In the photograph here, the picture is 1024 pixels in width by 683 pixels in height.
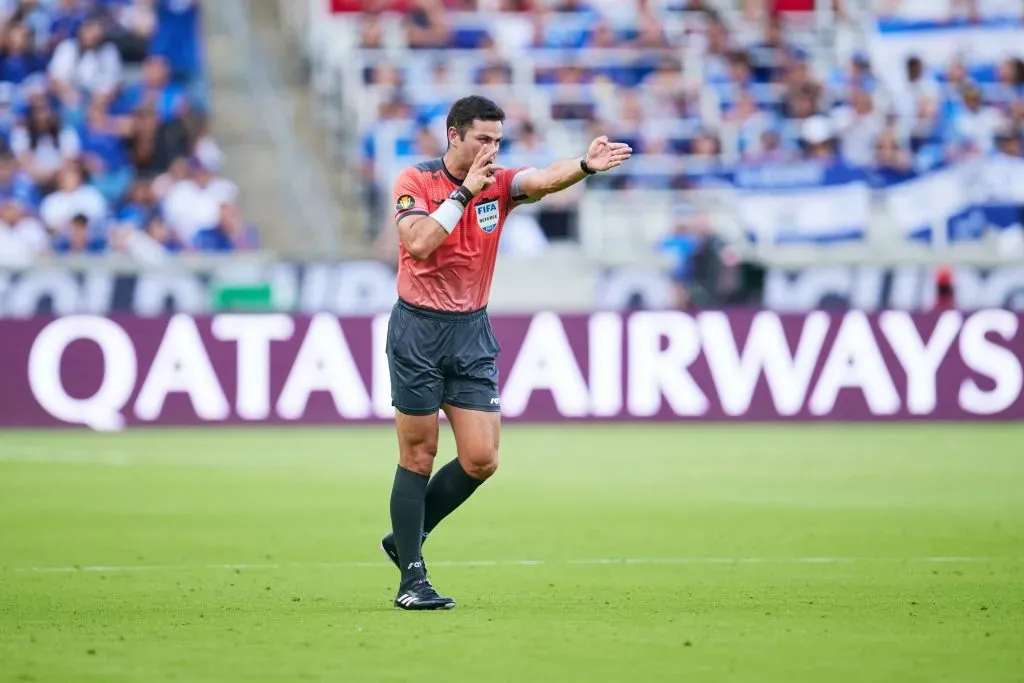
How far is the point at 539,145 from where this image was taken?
2211 cm

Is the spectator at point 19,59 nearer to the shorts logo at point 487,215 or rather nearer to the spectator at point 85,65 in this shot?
the spectator at point 85,65

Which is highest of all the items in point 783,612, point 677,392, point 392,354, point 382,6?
point 382,6

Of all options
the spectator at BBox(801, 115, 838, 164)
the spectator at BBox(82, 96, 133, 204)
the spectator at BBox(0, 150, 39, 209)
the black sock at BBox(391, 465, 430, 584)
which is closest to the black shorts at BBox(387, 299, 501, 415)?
the black sock at BBox(391, 465, 430, 584)

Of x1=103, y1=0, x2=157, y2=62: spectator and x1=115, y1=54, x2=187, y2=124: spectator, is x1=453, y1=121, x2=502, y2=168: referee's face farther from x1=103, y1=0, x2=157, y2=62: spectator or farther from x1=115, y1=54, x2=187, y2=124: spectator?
x1=103, y1=0, x2=157, y2=62: spectator

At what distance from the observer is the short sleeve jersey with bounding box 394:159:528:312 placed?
8.22m

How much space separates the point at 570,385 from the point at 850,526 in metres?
7.66

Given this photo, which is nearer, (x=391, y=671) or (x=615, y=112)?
(x=391, y=671)

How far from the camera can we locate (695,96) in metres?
23.7

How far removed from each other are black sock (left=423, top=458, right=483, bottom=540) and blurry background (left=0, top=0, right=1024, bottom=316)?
1057 centimetres

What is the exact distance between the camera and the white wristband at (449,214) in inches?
308

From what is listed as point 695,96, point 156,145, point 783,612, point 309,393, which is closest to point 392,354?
point 783,612

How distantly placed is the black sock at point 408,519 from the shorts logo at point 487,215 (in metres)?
1.17

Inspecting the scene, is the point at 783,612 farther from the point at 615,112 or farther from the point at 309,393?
the point at 615,112

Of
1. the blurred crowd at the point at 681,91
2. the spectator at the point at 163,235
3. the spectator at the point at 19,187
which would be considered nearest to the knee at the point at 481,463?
the spectator at the point at 163,235
